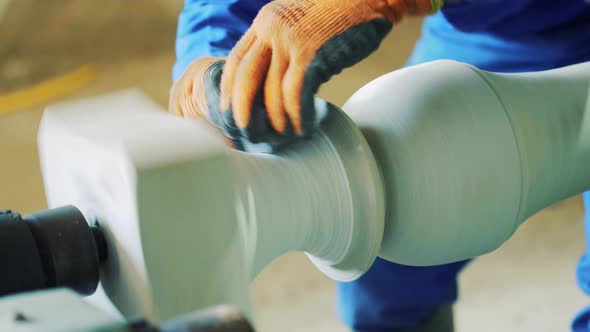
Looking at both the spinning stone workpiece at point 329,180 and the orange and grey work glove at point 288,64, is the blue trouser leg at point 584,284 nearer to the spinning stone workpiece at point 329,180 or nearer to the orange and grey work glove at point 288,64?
the spinning stone workpiece at point 329,180

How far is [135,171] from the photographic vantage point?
519 mm

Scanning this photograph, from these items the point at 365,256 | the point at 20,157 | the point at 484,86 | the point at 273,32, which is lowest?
the point at 20,157

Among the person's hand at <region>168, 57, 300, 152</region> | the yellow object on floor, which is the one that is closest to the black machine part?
the person's hand at <region>168, 57, 300, 152</region>

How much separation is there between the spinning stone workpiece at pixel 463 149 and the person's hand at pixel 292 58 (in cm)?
7

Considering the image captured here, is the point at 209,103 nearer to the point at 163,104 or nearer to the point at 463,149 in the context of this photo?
the point at 463,149

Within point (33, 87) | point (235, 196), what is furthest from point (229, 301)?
point (33, 87)

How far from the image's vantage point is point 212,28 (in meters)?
1.08

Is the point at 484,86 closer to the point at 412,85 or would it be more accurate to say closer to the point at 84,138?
the point at 412,85

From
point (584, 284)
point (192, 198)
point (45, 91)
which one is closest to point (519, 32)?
point (584, 284)

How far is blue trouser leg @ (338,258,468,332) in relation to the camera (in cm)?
135

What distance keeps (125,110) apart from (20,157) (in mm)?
Answer: 2046

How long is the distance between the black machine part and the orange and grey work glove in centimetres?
19

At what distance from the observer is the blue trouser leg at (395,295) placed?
1.35m

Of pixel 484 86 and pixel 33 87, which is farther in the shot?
pixel 33 87
